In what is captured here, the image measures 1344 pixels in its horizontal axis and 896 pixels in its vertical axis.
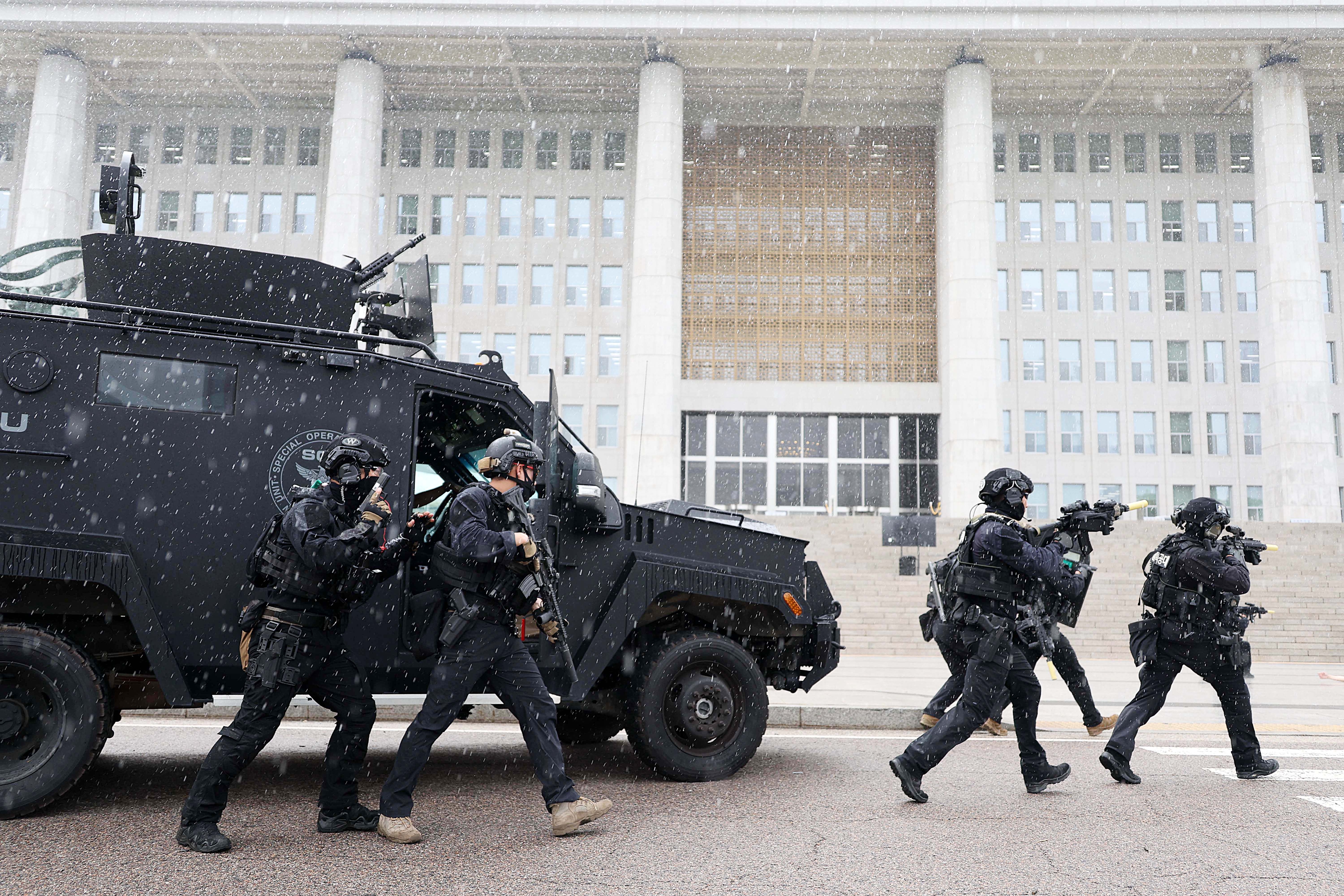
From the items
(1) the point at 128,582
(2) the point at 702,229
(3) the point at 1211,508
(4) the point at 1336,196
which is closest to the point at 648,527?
(1) the point at 128,582

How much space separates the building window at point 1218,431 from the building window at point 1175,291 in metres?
4.22

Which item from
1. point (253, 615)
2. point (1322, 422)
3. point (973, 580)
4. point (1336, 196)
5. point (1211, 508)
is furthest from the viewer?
point (1336, 196)

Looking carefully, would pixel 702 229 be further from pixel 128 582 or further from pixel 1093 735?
pixel 128 582

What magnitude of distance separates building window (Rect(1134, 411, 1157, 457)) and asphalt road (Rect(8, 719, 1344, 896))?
3458cm

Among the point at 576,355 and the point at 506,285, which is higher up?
the point at 506,285

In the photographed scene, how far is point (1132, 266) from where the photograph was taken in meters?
39.4

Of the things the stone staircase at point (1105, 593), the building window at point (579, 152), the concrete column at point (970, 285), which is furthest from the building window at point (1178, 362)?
the building window at point (579, 152)

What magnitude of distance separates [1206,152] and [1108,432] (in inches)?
455

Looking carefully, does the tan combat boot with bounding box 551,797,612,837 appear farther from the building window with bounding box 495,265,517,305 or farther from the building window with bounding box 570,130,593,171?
the building window with bounding box 570,130,593,171

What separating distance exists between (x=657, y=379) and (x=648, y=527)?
2945 centimetres

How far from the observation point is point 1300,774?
6469 mm

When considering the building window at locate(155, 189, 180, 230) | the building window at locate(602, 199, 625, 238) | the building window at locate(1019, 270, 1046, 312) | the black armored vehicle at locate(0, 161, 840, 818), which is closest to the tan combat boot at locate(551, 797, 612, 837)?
the black armored vehicle at locate(0, 161, 840, 818)

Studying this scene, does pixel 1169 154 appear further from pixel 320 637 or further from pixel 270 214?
pixel 320 637

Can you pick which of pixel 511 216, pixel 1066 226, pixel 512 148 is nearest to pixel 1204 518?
pixel 511 216
